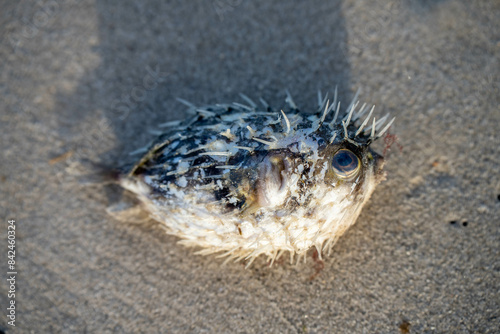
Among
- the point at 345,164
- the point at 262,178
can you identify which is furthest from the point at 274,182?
the point at 345,164

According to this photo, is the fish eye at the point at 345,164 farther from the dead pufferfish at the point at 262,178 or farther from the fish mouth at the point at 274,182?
the fish mouth at the point at 274,182

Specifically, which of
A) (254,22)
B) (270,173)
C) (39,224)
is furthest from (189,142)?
(39,224)

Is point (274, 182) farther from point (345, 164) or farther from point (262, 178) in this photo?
point (345, 164)

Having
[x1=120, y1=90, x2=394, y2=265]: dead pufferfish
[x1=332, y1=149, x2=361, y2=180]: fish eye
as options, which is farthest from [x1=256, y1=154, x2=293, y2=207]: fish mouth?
[x1=332, y1=149, x2=361, y2=180]: fish eye

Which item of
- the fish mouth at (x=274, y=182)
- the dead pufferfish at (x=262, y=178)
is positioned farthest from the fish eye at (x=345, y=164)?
the fish mouth at (x=274, y=182)

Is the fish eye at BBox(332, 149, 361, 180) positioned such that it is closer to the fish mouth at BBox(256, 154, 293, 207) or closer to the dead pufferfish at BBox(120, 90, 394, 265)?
the dead pufferfish at BBox(120, 90, 394, 265)

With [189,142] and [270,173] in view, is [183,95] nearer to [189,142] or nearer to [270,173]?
[189,142]

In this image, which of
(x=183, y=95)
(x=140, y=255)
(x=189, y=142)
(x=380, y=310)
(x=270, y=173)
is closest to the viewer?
(x=270, y=173)
